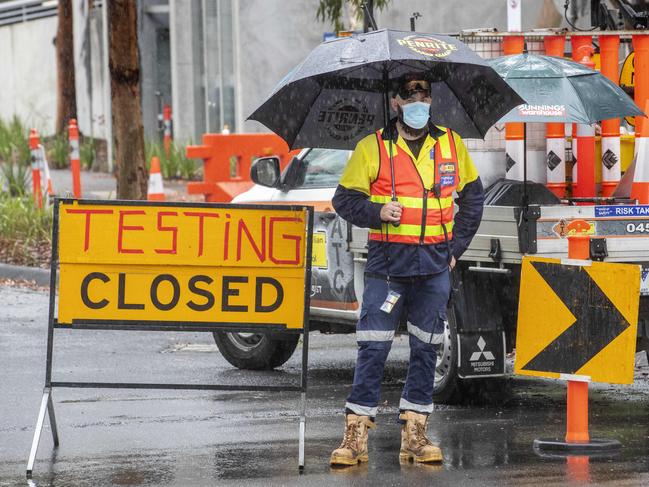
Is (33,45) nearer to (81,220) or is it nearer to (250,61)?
(250,61)

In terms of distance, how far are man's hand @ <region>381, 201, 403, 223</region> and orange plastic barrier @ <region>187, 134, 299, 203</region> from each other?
12.8 meters

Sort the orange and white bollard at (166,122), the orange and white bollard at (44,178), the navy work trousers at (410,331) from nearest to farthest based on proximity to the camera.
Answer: the navy work trousers at (410,331) < the orange and white bollard at (44,178) < the orange and white bollard at (166,122)

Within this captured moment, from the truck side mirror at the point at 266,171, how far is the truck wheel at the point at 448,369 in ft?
6.73

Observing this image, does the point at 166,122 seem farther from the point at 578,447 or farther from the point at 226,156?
the point at 578,447

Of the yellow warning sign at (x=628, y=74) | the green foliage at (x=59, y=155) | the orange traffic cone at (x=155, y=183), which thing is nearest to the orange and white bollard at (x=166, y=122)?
the green foliage at (x=59, y=155)

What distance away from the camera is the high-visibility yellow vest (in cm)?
737

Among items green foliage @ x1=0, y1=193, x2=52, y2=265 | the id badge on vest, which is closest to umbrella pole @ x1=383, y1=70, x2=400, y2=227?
the id badge on vest

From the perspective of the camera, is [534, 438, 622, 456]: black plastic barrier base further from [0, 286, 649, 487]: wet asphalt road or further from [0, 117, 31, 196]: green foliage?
[0, 117, 31, 196]: green foliage

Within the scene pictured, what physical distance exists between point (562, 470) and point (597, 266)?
1024 millimetres

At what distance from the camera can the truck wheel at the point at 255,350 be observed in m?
10.9

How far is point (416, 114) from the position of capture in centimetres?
734

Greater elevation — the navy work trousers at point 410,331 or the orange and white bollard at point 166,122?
the orange and white bollard at point 166,122

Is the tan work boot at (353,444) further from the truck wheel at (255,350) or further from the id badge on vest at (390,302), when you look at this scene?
the truck wheel at (255,350)

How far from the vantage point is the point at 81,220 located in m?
7.77
